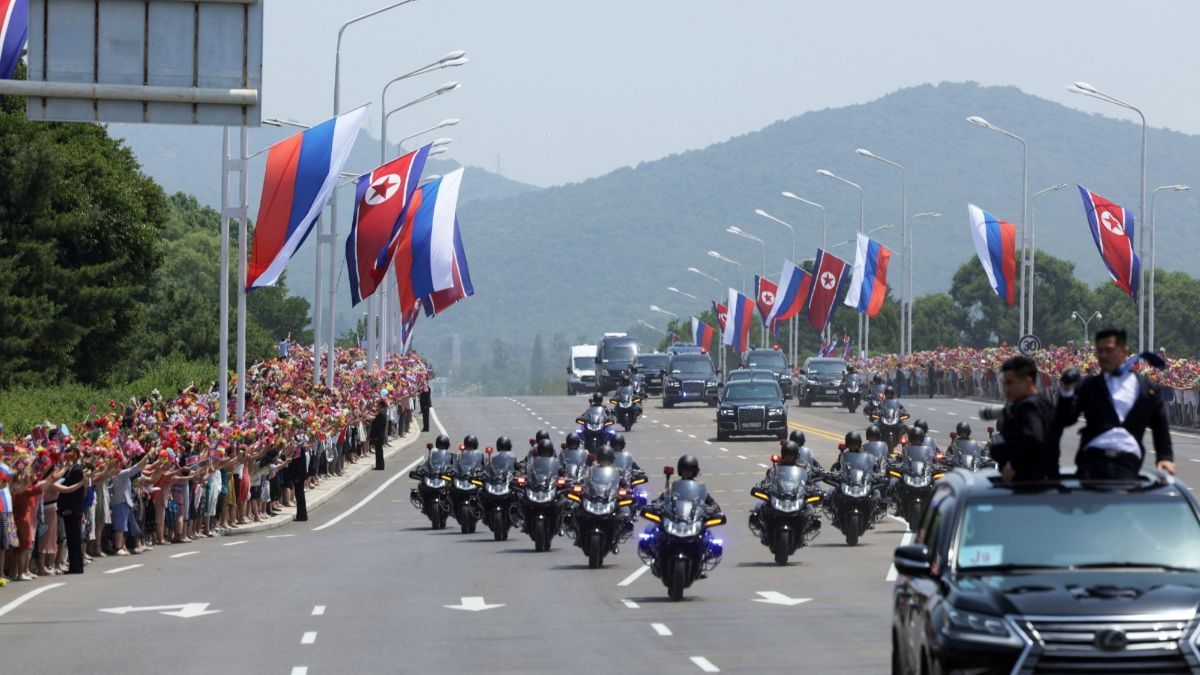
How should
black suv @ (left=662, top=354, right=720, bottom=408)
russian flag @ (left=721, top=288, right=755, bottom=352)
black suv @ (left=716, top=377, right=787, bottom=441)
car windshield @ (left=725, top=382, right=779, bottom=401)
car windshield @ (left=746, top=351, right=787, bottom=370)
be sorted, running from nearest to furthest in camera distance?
black suv @ (left=716, top=377, right=787, bottom=441) → car windshield @ (left=725, top=382, right=779, bottom=401) → black suv @ (left=662, top=354, right=720, bottom=408) → car windshield @ (left=746, top=351, right=787, bottom=370) → russian flag @ (left=721, top=288, right=755, bottom=352)

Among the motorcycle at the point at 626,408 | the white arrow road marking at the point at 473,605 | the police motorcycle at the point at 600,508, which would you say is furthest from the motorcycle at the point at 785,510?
the motorcycle at the point at 626,408

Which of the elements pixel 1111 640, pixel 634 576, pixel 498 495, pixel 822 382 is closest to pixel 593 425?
pixel 498 495

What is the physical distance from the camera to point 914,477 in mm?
32938

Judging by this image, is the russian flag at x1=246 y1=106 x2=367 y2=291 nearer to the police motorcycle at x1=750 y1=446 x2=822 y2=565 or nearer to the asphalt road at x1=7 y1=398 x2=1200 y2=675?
the asphalt road at x1=7 y1=398 x2=1200 y2=675

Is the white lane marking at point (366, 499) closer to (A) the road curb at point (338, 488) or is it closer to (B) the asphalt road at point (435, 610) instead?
(A) the road curb at point (338, 488)

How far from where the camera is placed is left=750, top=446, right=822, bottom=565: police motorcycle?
27.4 metres

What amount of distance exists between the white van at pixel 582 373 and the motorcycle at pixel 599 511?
79.2 meters

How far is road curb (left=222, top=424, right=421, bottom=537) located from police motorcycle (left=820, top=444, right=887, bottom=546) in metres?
11.0

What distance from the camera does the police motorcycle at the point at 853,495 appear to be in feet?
101

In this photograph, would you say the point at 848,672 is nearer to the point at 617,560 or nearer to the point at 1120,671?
the point at 1120,671

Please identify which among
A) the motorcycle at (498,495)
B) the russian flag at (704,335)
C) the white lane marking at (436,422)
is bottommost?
the white lane marking at (436,422)

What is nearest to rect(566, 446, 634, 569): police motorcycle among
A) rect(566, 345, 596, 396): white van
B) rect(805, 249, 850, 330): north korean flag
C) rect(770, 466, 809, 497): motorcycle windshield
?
rect(770, 466, 809, 497): motorcycle windshield

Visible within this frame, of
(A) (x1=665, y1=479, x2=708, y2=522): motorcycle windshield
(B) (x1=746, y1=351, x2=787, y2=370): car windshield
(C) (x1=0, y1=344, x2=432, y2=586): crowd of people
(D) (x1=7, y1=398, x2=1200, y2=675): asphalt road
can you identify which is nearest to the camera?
(D) (x1=7, y1=398, x2=1200, y2=675): asphalt road

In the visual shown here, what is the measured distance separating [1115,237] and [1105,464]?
47001 millimetres
